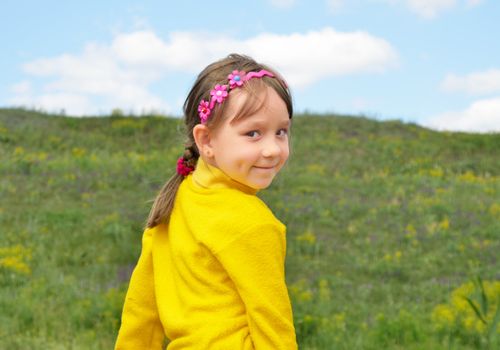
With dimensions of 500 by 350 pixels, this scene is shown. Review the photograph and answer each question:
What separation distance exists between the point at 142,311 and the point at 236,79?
3.80 feet

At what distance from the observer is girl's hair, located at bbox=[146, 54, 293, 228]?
266 cm

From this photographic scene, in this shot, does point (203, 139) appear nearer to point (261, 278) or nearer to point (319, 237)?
point (261, 278)

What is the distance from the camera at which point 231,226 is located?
2.56m

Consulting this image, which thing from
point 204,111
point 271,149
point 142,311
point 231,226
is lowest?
point 142,311

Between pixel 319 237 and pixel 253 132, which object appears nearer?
pixel 253 132

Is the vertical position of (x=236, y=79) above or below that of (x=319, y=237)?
above

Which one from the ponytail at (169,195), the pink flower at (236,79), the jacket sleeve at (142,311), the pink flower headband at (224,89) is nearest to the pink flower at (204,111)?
the pink flower headband at (224,89)

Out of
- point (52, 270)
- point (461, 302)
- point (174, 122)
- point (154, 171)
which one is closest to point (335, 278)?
point (461, 302)

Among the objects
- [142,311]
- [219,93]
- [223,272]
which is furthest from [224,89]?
[142,311]

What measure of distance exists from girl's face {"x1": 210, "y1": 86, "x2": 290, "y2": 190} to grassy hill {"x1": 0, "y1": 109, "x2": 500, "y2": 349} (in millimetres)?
592

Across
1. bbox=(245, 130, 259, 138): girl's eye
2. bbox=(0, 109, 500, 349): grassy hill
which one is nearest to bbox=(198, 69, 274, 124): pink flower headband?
bbox=(245, 130, 259, 138): girl's eye

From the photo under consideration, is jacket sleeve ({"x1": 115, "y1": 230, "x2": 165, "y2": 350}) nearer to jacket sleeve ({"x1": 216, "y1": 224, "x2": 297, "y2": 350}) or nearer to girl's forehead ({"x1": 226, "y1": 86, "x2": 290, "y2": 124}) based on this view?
jacket sleeve ({"x1": 216, "y1": 224, "x2": 297, "y2": 350})

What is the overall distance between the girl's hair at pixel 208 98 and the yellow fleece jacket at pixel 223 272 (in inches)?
2.8

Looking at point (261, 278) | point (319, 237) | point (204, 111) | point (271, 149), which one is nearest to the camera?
point (261, 278)
